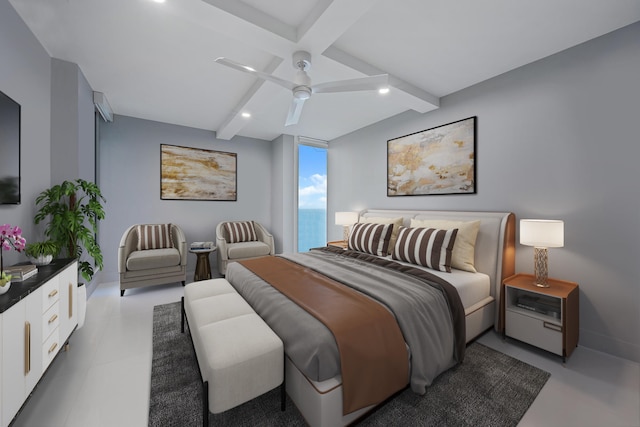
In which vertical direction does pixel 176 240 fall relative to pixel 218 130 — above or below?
below

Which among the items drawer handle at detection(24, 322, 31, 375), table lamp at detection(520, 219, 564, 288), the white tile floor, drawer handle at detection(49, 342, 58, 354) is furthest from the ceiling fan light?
drawer handle at detection(49, 342, 58, 354)

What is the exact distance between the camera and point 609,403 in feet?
5.18

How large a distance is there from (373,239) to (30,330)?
2974 millimetres

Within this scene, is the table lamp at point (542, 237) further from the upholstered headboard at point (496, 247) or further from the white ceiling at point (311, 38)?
the white ceiling at point (311, 38)

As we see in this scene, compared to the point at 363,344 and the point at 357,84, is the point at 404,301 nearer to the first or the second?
the point at 363,344

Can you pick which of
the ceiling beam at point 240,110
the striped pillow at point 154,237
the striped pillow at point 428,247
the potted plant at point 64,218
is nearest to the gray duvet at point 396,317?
the striped pillow at point 428,247

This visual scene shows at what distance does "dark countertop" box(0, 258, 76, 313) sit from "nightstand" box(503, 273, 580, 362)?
3457mm

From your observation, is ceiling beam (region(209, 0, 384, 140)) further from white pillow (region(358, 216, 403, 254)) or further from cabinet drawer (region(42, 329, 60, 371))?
cabinet drawer (region(42, 329, 60, 371))

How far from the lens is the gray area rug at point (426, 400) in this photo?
145cm

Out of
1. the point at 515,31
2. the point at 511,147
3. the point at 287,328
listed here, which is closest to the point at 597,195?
the point at 511,147

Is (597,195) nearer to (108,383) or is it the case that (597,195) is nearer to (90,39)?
(108,383)

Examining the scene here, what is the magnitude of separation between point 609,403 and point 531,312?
678mm

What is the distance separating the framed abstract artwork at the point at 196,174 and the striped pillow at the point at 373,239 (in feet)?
9.29

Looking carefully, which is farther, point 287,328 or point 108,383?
point 108,383
